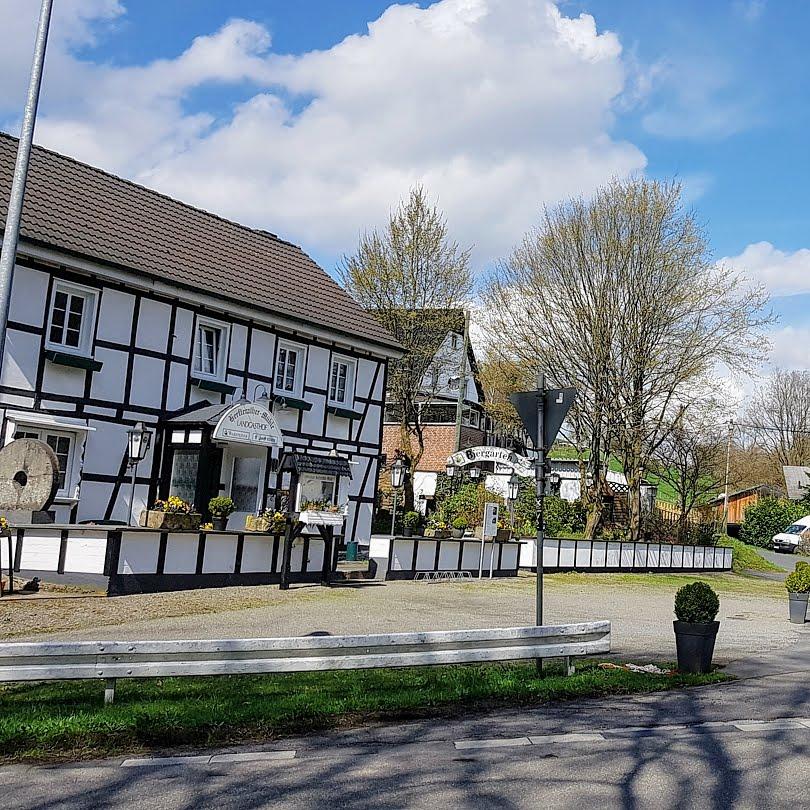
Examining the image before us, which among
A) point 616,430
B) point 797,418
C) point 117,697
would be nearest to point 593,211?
point 616,430

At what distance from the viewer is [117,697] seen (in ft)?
27.0

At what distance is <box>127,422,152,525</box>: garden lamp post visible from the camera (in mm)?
19859

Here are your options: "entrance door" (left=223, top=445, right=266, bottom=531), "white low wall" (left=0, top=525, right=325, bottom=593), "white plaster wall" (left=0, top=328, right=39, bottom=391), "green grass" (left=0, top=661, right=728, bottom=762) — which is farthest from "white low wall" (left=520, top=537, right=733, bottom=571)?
"green grass" (left=0, top=661, right=728, bottom=762)

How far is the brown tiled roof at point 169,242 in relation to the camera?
20641mm

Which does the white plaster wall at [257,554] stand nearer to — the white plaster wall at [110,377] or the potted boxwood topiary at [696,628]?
the white plaster wall at [110,377]

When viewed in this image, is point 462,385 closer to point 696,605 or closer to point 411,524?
point 411,524

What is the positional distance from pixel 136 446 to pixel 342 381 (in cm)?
814

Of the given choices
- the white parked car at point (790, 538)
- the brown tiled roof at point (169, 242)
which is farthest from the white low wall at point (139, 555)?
the white parked car at point (790, 538)

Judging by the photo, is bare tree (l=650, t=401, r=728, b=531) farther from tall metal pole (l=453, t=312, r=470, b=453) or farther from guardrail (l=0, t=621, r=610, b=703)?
guardrail (l=0, t=621, r=610, b=703)

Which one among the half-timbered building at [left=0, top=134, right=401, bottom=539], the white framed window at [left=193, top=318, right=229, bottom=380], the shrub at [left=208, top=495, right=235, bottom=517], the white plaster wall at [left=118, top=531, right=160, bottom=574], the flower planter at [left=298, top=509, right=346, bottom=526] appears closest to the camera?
the white plaster wall at [left=118, top=531, right=160, bottom=574]

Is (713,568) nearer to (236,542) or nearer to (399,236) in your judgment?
(399,236)

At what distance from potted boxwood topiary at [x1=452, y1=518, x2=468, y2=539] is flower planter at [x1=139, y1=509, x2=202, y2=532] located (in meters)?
10.1

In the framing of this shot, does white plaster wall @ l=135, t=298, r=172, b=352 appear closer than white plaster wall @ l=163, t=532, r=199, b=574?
No

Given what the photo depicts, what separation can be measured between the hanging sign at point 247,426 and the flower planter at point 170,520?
9.58 feet
